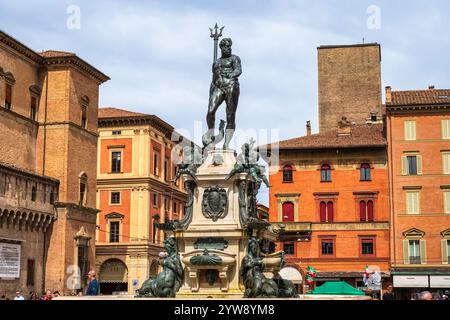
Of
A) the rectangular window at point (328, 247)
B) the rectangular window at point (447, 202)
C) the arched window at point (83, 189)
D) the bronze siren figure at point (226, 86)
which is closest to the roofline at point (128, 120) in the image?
the arched window at point (83, 189)

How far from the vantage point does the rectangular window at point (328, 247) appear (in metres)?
59.8

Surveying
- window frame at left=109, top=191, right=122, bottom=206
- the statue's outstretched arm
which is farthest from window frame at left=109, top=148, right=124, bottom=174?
the statue's outstretched arm

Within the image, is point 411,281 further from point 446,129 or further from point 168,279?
point 168,279

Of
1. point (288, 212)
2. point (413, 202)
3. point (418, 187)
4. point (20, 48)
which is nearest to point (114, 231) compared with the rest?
point (288, 212)

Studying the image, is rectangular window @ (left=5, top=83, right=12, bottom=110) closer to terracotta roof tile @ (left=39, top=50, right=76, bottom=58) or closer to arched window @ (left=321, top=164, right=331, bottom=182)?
terracotta roof tile @ (left=39, top=50, right=76, bottom=58)

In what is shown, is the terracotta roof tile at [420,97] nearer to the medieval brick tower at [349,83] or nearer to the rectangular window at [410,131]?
the rectangular window at [410,131]

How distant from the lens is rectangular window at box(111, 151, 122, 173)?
73.0 m

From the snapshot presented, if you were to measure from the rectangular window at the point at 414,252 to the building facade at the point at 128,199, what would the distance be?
23.3m

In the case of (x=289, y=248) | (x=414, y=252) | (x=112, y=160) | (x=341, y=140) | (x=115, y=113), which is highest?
(x=115, y=113)

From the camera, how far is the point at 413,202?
58719mm

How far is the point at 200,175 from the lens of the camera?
1828 centimetres

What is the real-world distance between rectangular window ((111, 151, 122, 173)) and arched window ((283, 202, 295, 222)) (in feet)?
62.4

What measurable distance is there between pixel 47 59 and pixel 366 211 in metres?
27.2
